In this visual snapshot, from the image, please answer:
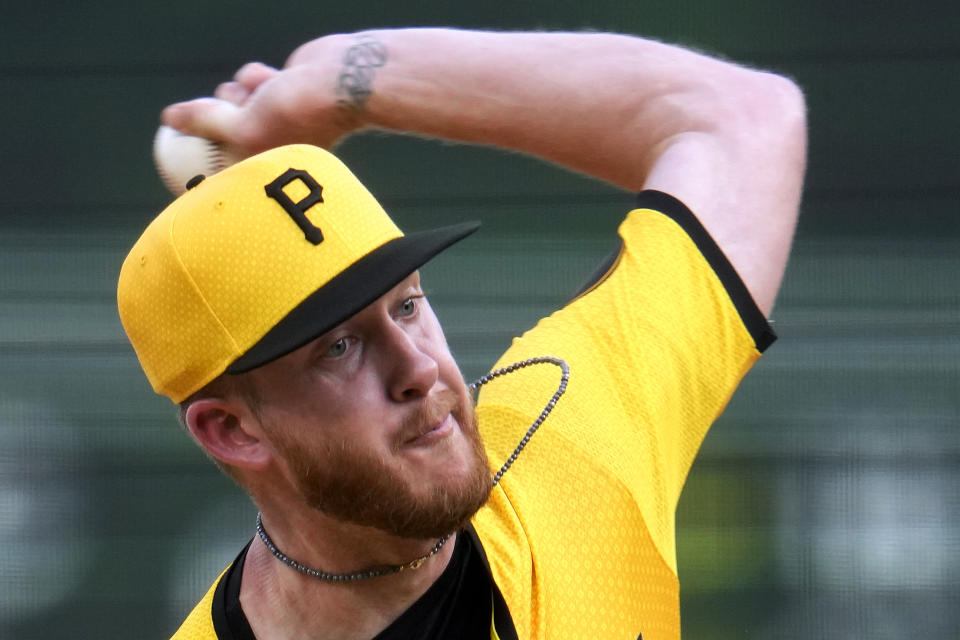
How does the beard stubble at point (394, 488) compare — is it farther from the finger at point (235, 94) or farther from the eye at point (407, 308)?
the finger at point (235, 94)

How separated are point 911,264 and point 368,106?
1296mm

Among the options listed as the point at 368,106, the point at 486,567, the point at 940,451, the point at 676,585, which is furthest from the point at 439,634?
the point at 940,451

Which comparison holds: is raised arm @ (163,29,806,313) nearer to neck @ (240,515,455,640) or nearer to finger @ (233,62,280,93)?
finger @ (233,62,280,93)

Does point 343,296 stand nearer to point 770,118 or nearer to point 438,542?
point 438,542

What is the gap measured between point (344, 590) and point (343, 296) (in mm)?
353

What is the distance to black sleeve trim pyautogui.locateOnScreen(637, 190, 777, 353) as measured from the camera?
59.4 inches

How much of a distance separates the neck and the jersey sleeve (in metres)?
0.17

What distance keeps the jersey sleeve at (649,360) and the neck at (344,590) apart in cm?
17

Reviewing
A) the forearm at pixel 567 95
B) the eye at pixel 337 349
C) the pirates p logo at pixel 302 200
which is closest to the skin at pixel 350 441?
the eye at pixel 337 349

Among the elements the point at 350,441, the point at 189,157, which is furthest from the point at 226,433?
the point at 189,157

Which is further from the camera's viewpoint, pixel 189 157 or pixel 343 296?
pixel 189 157

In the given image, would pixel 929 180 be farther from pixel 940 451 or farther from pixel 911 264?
pixel 940 451

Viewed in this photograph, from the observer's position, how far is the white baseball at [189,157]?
161 centimetres

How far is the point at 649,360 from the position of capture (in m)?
1.47
